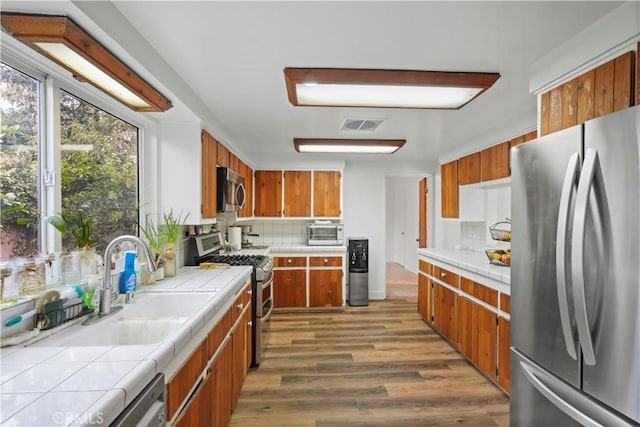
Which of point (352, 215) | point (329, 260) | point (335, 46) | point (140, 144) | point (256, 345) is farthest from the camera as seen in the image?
point (352, 215)

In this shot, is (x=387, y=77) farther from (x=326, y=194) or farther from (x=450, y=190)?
(x=326, y=194)

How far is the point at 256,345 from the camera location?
281 cm

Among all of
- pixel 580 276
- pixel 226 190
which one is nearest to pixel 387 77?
pixel 580 276

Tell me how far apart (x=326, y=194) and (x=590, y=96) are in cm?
362

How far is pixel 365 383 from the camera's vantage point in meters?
2.54

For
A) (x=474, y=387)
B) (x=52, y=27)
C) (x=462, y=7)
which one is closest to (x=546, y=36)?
(x=462, y=7)

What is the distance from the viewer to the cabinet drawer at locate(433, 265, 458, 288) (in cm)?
314

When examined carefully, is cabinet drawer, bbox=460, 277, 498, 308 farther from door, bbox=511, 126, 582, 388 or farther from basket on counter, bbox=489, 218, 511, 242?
door, bbox=511, 126, 582, 388

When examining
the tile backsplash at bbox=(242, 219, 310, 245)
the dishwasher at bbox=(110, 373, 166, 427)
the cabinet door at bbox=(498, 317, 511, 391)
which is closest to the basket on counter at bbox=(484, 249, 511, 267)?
the cabinet door at bbox=(498, 317, 511, 391)

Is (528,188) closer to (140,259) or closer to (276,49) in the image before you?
(276,49)

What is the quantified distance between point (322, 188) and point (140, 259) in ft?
10.0

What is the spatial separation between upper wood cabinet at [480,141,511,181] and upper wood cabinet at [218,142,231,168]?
2770 mm

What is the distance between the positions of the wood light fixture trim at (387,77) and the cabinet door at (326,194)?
9.61 feet

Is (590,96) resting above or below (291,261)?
above
